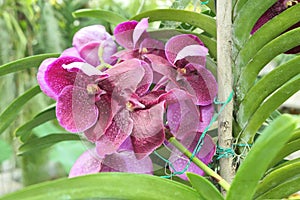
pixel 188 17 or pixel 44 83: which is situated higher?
pixel 188 17

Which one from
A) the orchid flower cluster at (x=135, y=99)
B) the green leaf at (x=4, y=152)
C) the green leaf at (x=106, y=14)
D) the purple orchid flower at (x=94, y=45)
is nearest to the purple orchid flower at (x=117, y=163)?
Answer: the orchid flower cluster at (x=135, y=99)

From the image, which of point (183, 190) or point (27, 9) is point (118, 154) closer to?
point (183, 190)

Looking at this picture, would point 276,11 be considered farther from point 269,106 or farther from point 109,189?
point 109,189

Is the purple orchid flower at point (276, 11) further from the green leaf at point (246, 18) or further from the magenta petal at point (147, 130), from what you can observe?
the magenta petal at point (147, 130)

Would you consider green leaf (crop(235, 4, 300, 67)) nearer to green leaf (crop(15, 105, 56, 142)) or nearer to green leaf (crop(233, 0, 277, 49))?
green leaf (crop(233, 0, 277, 49))

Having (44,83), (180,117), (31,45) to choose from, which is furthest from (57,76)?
(31,45)

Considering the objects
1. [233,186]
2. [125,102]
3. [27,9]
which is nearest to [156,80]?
[125,102]

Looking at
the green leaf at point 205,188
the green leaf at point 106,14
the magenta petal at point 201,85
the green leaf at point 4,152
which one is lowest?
the green leaf at point 205,188

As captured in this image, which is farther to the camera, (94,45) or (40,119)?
(40,119)
